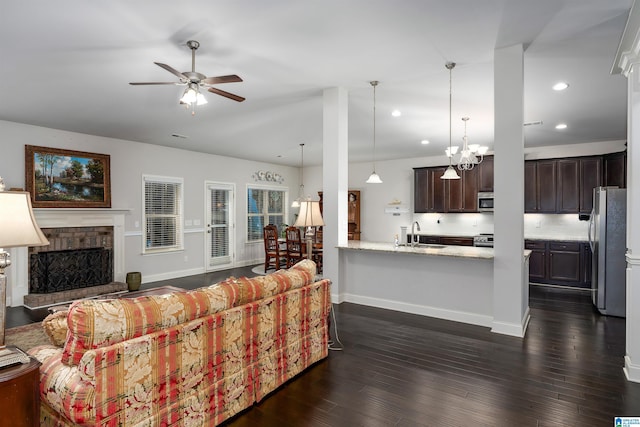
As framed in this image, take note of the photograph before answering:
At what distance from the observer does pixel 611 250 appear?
14.9 feet

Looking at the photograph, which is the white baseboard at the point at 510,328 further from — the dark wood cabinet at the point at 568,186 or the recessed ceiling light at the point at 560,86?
the dark wood cabinet at the point at 568,186

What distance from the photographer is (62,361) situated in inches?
68.1

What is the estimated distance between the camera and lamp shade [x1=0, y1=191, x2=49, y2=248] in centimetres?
166

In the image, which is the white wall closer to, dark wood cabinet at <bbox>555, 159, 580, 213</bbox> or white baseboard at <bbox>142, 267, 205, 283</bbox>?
white baseboard at <bbox>142, 267, 205, 283</bbox>

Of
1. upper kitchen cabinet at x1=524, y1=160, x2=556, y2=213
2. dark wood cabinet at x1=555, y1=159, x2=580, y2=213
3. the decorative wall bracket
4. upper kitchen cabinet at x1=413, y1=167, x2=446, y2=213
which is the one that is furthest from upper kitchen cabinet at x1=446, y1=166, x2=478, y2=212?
the decorative wall bracket

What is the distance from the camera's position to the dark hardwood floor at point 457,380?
2287 mm

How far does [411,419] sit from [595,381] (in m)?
1.60

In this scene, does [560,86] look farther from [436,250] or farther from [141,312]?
[141,312]

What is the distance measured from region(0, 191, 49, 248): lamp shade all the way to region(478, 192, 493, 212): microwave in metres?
7.23

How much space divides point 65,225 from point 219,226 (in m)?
3.13

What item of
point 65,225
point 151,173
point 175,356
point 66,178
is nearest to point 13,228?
point 175,356

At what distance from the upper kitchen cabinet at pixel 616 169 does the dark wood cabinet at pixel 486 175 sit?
6.00 feet

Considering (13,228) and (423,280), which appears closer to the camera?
(13,228)

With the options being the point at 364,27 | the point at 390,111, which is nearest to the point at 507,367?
the point at 364,27
